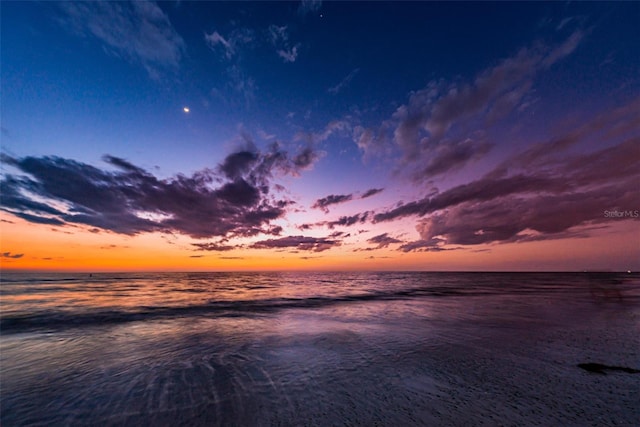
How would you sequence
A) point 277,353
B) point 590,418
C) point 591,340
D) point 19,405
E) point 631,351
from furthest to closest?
1. point 591,340
2. point 277,353
3. point 631,351
4. point 19,405
5. point 590,418

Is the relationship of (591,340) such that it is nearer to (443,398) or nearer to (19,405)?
(443,398)

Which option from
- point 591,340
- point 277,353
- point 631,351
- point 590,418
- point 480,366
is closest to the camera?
point 590,418

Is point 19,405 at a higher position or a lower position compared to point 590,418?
lower

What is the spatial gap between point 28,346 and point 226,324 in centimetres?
980

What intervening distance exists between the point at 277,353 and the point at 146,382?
4706 millimetres

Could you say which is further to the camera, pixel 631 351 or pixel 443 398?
pixel 631 351

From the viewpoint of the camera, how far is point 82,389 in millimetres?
7988

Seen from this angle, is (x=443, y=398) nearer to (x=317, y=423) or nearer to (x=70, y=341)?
(x=317, y=423)

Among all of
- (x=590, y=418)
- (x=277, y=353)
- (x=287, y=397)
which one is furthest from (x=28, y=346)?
(x=590, y=418)

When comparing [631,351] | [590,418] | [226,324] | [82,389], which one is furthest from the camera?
[226,324]

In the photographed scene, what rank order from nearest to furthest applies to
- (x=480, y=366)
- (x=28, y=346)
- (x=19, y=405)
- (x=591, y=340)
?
(x=19, y=405), (x=480, y=366), (x=591, y=340), (x=28, y=346)

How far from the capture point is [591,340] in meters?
11.8

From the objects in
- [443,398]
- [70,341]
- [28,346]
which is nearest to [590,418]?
[443,398]

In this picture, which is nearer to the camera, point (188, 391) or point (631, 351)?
point (188, 391)
